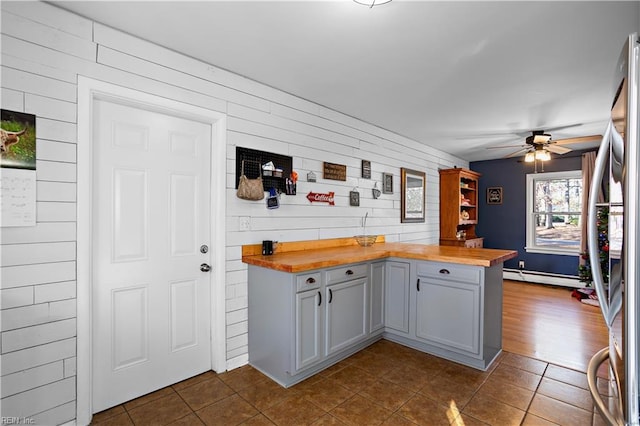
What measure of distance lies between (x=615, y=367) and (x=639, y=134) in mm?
771

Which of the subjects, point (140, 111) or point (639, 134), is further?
point (140, 111)

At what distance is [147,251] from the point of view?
2.36 m

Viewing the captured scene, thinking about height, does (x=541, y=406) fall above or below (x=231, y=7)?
below

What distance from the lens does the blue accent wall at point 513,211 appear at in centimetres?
591

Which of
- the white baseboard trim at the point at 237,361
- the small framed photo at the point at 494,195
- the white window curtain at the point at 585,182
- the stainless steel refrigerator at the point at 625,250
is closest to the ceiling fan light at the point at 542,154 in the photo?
the white window curtain at the point at 585,182

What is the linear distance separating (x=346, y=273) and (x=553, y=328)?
2.71 metres

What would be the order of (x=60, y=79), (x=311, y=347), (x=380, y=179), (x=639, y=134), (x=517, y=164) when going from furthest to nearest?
(x=517, y=164), (x=380, y=179), (x=311, y=347), (x=60, y=79), (x=639, y=134)

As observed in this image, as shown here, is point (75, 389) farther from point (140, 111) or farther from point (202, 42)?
point (202, 42)

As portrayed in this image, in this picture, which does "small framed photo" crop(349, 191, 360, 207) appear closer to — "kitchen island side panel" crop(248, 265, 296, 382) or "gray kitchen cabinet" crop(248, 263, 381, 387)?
"gray kitchen cabinet" crop(248, 263, 381, 387)

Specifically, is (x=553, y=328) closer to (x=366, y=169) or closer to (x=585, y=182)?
(x=366, y=169)

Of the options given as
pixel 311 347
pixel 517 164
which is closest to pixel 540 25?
pixel 311 347

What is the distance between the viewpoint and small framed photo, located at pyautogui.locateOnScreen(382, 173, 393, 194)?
14.9ft

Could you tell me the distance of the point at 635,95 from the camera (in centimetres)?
92

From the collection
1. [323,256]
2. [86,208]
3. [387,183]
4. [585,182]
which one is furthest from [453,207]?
[86,208]
